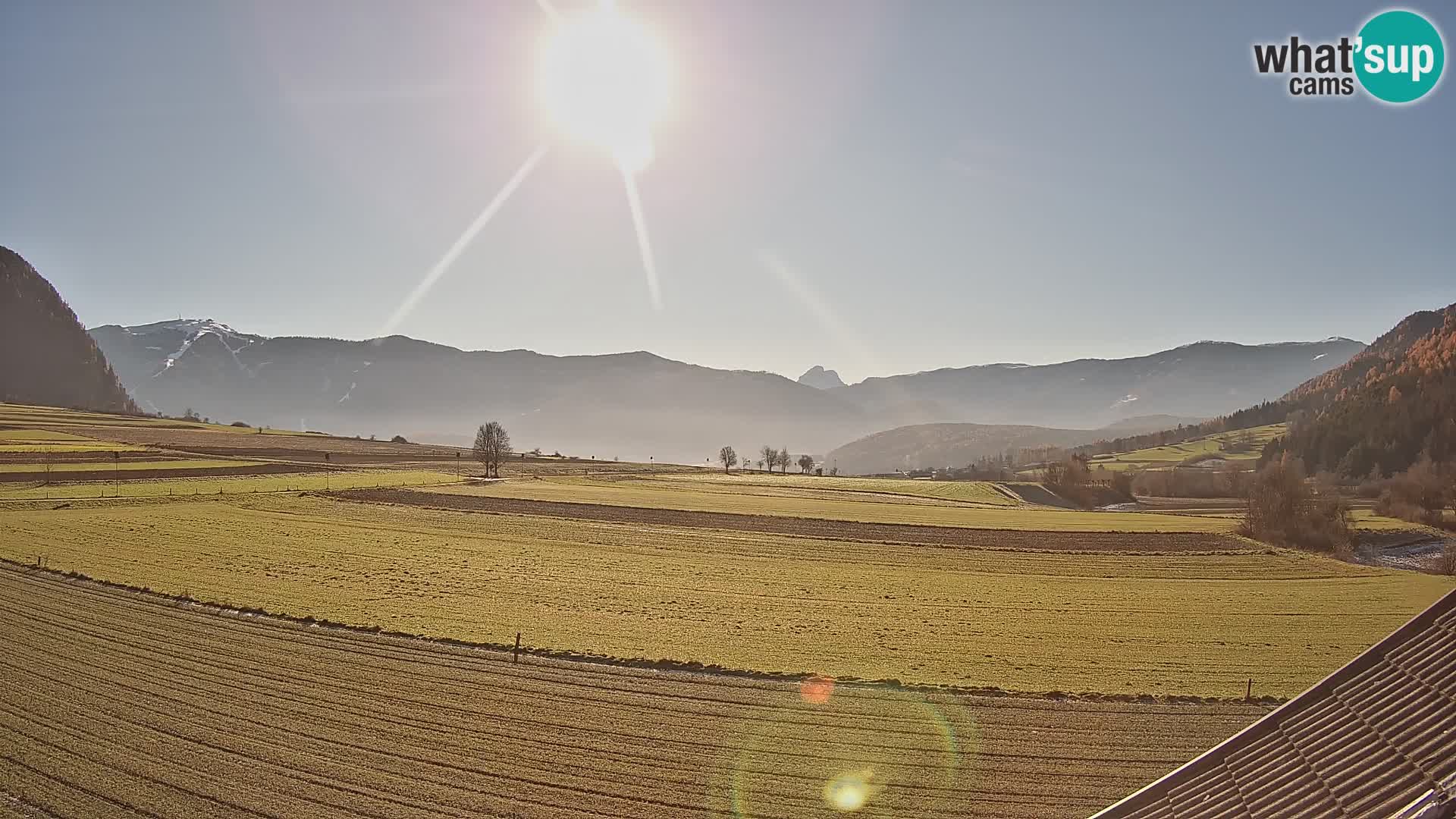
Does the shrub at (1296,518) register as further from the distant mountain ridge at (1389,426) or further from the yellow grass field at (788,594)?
the distant mountain ridge at (1389,426)

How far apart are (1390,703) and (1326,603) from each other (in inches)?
1708

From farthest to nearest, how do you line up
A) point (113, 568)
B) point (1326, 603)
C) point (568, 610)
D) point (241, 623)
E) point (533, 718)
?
point (1326, 603), point (113, 568), point (568, 610), point (241, 623), point (533, 718)

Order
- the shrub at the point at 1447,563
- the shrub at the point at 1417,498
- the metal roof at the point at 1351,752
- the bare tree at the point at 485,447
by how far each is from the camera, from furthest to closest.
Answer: the bare tree at the point at 485,447
the shrub at the point at 1417,498
the shrub at the point at 1447,563
the metal roof at the point at 1351,752

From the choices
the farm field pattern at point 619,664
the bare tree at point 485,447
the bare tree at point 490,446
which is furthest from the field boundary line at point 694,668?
the bare tree at point 485,447

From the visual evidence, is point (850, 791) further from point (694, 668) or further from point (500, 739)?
point (694, 668)

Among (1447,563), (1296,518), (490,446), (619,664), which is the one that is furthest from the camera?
(490,446)

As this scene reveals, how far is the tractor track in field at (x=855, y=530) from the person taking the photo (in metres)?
63.5

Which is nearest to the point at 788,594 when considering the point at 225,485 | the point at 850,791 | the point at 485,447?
the point at 850,791

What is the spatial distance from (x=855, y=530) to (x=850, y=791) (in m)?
52.2

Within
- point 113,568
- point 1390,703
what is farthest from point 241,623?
point 1390,703

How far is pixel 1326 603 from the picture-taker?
4044 centimetres

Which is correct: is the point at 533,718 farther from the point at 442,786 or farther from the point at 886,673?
the point at 886,673

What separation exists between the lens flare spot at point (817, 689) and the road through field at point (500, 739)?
14 centimetres

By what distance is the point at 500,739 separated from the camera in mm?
18922
